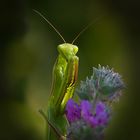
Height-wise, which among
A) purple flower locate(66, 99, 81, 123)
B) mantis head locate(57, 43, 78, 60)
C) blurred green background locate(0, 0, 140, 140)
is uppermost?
blurred green background locate(0, 0, 140, 140)

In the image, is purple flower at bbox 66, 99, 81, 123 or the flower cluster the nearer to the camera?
the flower cluster

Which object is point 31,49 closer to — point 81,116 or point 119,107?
point 119,107

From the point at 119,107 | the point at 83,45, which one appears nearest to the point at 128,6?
the point at 83,45

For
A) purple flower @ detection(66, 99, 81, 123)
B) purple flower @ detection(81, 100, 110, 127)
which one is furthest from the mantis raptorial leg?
purple flower @ detection(81, 100, 110, 127)

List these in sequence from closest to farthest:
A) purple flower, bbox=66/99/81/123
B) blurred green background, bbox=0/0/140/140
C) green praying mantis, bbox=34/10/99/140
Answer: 1. purple flower, bbox=66/99/81/123
2. green praying mantis, bbox=34/10/99/140
3. blurred green background, bbox=0/0/140/140

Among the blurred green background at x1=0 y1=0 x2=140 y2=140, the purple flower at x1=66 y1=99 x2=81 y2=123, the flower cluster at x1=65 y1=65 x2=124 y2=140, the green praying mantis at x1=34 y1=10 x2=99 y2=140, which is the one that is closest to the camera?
the flower cluster at x1=65 y1=65 x2=124 y2=140

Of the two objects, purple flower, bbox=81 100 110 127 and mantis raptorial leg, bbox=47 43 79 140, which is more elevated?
mantis raptorial leg, bbox=47 43 79 140

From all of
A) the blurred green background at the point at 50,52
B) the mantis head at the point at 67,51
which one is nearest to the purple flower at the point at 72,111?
the mantis head at the point at 67,51

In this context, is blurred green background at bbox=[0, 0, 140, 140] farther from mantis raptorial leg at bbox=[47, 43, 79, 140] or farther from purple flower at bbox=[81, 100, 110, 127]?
purple flower at bbox=[81, 100, 110, 127]
